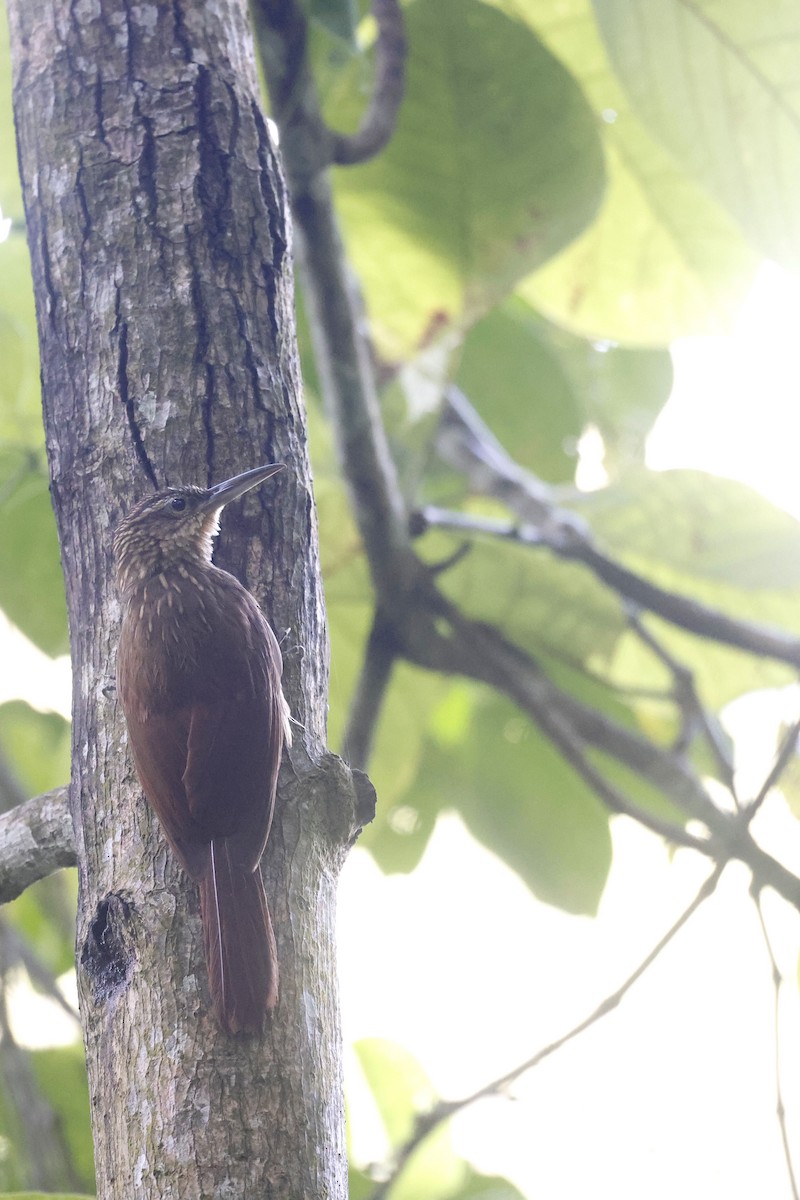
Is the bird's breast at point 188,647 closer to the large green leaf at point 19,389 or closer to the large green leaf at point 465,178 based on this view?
the large green leaf at point 19,389

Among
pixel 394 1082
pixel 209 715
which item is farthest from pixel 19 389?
pixel 394 1082

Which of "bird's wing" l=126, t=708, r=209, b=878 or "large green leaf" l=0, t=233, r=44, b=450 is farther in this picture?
"large green leaf" l=0, t=233, r=44, b=450

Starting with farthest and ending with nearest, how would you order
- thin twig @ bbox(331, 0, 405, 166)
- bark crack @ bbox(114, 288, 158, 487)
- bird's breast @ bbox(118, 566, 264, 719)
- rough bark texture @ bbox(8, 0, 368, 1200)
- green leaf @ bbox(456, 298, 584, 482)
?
green leaf @ bbox(456, 298, 584, 482) < thin twig @ bbox(331, 0, 405, 166) < bark crack @ bbox(114, 288, 158, 487) < bird's breast @ bbox(118, 566, 264, 719) < rough bark texture @ bbox(8, 0, 368, 1200)

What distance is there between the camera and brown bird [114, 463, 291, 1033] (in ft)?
3.46

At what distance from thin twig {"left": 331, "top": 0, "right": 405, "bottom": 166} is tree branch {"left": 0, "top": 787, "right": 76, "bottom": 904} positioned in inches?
54.8

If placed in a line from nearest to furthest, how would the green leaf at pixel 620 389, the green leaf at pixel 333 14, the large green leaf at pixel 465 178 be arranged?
the green leaf at pixel 333 14, the large green leaf at pixel 465 178, the green leaf at pixel 620 389

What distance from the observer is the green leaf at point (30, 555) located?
2309 mm

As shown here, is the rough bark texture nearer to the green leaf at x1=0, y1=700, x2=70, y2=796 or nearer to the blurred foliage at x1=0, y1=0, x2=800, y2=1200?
the blurred foliage at x1=0, y1=0, x2=800, y2=1200

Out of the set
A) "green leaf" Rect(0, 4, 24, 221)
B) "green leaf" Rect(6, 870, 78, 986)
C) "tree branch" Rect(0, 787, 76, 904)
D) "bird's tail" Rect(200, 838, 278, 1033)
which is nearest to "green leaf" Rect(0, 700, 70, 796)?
"green leaf" Rect(6, 870, 78, 986)

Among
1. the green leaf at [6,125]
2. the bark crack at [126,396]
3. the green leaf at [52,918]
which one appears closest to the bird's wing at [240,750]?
the bark crack at [126,396]

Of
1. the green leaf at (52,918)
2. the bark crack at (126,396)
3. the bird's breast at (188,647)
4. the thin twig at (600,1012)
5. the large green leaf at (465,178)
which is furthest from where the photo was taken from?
the green leaf at (52,918)

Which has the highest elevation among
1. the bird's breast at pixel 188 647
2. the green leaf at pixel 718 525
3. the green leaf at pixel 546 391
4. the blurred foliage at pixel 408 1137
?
the green leaf at pixel 546 391

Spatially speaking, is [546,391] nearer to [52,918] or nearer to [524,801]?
[524,801]

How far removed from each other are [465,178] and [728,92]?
1.85 feet
